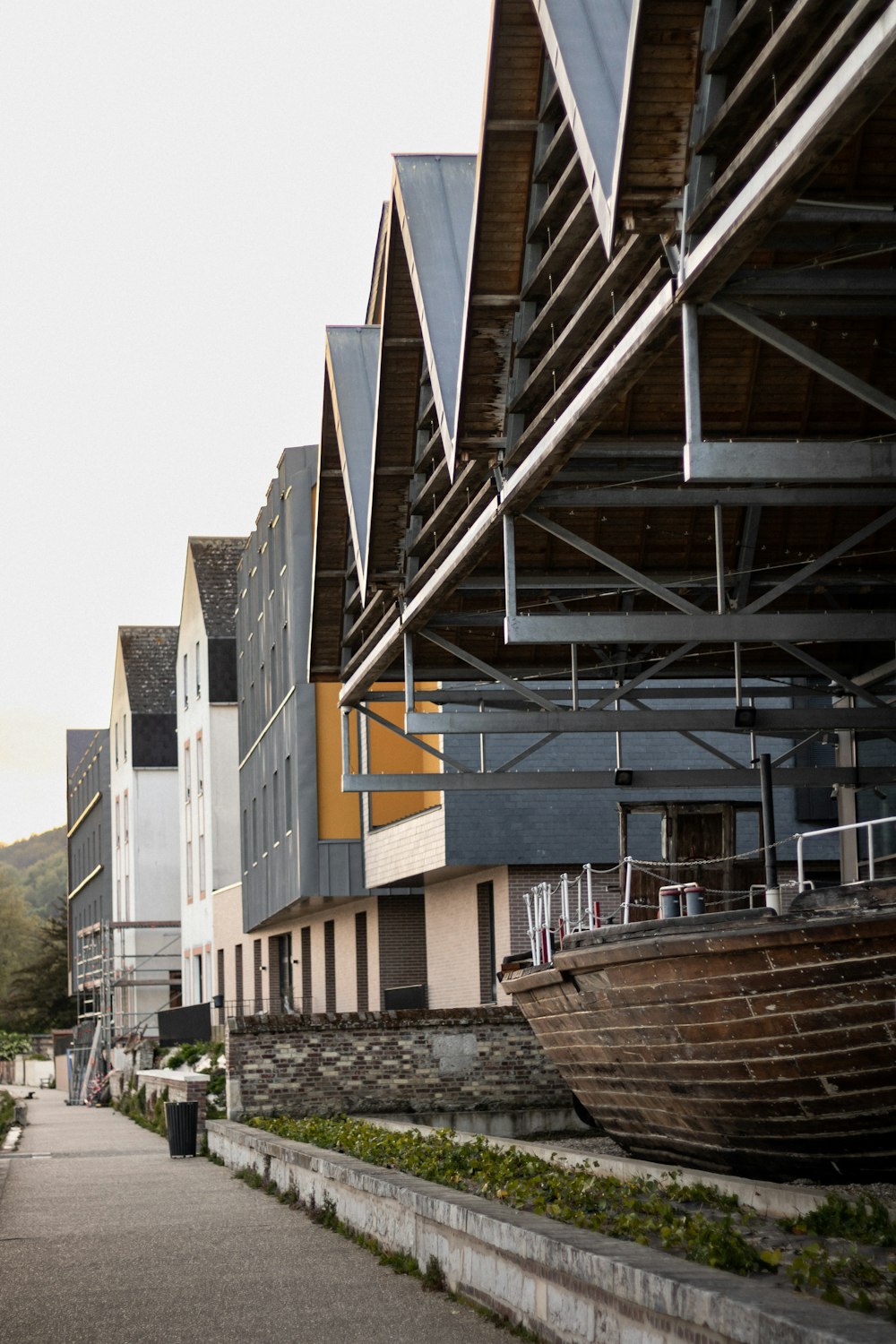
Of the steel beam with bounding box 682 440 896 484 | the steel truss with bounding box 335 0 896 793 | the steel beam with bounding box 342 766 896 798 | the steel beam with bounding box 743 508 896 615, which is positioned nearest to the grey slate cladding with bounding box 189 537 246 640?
the steel truss with bounding box 335 0 896 793

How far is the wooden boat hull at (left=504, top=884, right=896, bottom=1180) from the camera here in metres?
10.2

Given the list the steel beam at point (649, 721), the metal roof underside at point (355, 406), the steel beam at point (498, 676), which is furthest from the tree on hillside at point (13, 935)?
the steel beam at point (649, 721)

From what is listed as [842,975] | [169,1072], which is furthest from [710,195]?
[169,1072]

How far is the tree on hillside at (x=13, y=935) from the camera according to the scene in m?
128

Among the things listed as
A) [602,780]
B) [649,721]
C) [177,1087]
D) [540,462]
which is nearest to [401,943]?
[177,1087]

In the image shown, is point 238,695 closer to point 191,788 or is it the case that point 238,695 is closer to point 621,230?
point 191,788

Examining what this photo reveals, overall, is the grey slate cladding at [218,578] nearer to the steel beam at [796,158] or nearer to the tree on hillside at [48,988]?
the steel beam at [796,158]

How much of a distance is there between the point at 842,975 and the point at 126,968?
49345mm

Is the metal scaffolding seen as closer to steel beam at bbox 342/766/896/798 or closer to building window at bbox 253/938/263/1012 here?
building window at bbox 253/938/263/1012

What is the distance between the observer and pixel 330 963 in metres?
37.5

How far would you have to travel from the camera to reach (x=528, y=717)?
714 inches

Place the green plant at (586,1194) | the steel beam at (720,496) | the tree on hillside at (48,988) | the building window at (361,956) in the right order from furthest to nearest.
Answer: the tree on hillside at (48,988) → the building window at (361,956) → the steel beam at (720,496) → the green plant at (586,1194)

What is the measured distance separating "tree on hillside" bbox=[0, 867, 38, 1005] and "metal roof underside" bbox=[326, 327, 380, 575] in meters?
110

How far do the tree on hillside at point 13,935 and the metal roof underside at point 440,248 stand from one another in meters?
115
